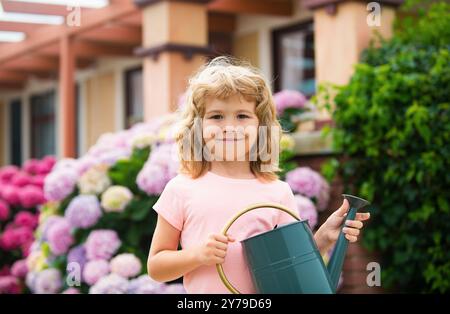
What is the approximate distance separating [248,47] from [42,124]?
515 centimetres

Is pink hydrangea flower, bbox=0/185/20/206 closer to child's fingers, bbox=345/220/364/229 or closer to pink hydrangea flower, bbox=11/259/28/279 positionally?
pink hydrangea flower, bbox=11/259/28/279

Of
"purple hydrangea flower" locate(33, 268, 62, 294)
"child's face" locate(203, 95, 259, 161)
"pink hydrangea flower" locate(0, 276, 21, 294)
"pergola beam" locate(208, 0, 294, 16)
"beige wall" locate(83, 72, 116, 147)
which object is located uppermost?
"pergola beam" locate(208, 0, 294, 16)

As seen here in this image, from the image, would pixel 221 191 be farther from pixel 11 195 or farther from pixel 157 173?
pixel 11 195

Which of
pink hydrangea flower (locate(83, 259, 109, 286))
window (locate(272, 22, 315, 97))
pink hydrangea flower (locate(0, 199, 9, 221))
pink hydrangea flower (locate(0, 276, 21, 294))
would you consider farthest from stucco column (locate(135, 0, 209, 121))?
pink hydrangea flower (locate(83, 259, 109, 286))

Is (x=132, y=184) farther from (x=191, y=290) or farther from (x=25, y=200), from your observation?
(x=191, y=290)

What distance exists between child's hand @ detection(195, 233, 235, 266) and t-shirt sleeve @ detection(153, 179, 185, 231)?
191 mm

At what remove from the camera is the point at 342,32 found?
5801 millimetres

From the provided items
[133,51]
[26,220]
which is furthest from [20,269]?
[133,51]

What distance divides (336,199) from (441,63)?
3.53 ft

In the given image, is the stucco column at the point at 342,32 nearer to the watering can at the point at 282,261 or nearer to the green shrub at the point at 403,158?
the green shrub at the point at 403,158

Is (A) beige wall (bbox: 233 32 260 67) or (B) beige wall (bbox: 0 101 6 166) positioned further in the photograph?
(B) beige wall (bbox: 0 101 6 166)

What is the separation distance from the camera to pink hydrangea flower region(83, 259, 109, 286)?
4.58 m

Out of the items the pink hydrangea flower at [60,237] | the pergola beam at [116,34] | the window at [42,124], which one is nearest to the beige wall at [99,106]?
the window at [42,124]

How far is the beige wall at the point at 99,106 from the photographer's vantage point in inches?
451
